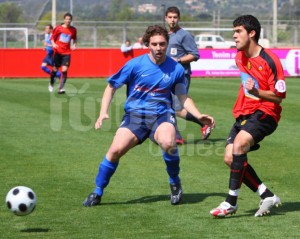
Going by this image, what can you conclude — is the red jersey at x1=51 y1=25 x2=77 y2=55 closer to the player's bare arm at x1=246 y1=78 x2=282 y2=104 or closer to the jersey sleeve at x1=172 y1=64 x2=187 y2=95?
the jersey sleeve at x1=172 y1=64 x2=187 y2=95

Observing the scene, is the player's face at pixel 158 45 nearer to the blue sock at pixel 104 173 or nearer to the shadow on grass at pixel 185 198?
the blue sock at pixel 104 173

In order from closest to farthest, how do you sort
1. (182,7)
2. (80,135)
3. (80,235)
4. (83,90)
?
(80,235), (80,135), (83,90), (182,7)

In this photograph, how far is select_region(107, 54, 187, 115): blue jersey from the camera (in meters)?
8.05

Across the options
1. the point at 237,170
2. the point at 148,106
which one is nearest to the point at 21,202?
the point at 148,106

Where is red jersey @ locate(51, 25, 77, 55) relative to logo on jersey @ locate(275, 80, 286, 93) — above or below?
below

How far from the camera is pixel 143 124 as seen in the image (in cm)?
809

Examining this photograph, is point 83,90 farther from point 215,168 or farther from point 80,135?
point 215,168

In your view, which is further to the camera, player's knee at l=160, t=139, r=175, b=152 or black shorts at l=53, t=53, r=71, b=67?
black shorts at l=53, t=53, r=71, b=67

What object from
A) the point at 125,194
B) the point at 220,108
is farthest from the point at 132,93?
the point at 220,108

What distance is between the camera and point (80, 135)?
45.0 feet

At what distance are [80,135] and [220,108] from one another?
559 centimetres

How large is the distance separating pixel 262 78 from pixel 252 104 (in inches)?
11.3

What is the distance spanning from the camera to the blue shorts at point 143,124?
8062 millimetres

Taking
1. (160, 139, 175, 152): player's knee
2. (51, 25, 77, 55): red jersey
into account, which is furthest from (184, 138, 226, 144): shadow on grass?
(51, 25, 77, 55): red jersey
